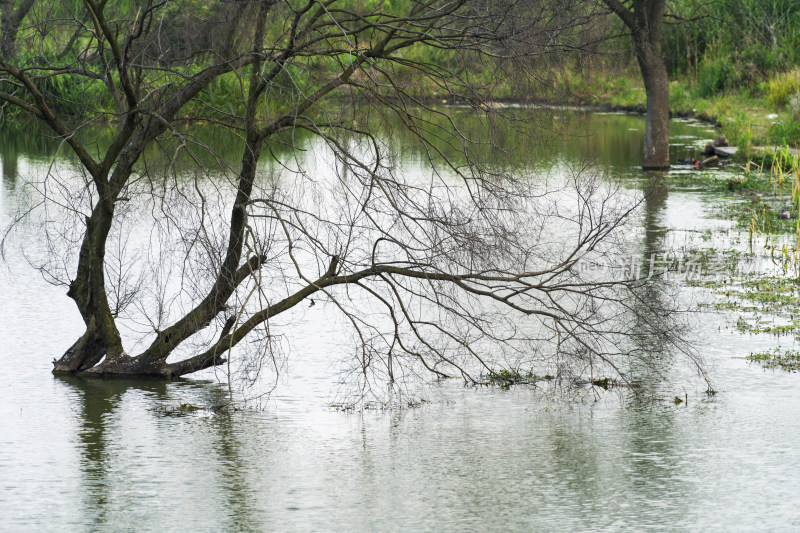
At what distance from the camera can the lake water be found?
236 inches

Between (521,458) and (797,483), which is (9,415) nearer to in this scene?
(521,458)

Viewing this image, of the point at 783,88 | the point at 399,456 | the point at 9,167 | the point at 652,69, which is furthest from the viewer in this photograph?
the point at 783,88

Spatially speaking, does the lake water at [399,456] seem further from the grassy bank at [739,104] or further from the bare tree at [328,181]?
the grassy bank at [739,104]

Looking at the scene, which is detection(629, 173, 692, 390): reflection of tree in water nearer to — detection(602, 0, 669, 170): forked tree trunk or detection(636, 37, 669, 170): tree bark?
detection(602, 0, 669, 170): forked tree trunk

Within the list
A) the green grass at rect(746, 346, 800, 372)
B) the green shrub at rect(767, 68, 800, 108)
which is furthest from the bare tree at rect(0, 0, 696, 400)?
the green shrub at rect(767, 68, 800, 108)

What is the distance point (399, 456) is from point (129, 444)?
1654mm

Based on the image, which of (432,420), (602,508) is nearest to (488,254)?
(432,420)

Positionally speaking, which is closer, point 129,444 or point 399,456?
point 399,456

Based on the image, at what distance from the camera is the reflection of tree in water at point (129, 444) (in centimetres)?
616

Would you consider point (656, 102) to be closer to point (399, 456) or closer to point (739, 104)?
point (739, 104)

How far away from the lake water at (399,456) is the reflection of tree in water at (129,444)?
17 mm

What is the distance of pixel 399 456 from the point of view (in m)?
6.94

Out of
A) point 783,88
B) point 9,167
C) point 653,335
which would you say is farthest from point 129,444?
point 783,88

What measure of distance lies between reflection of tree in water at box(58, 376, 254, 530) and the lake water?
0.02 meters
